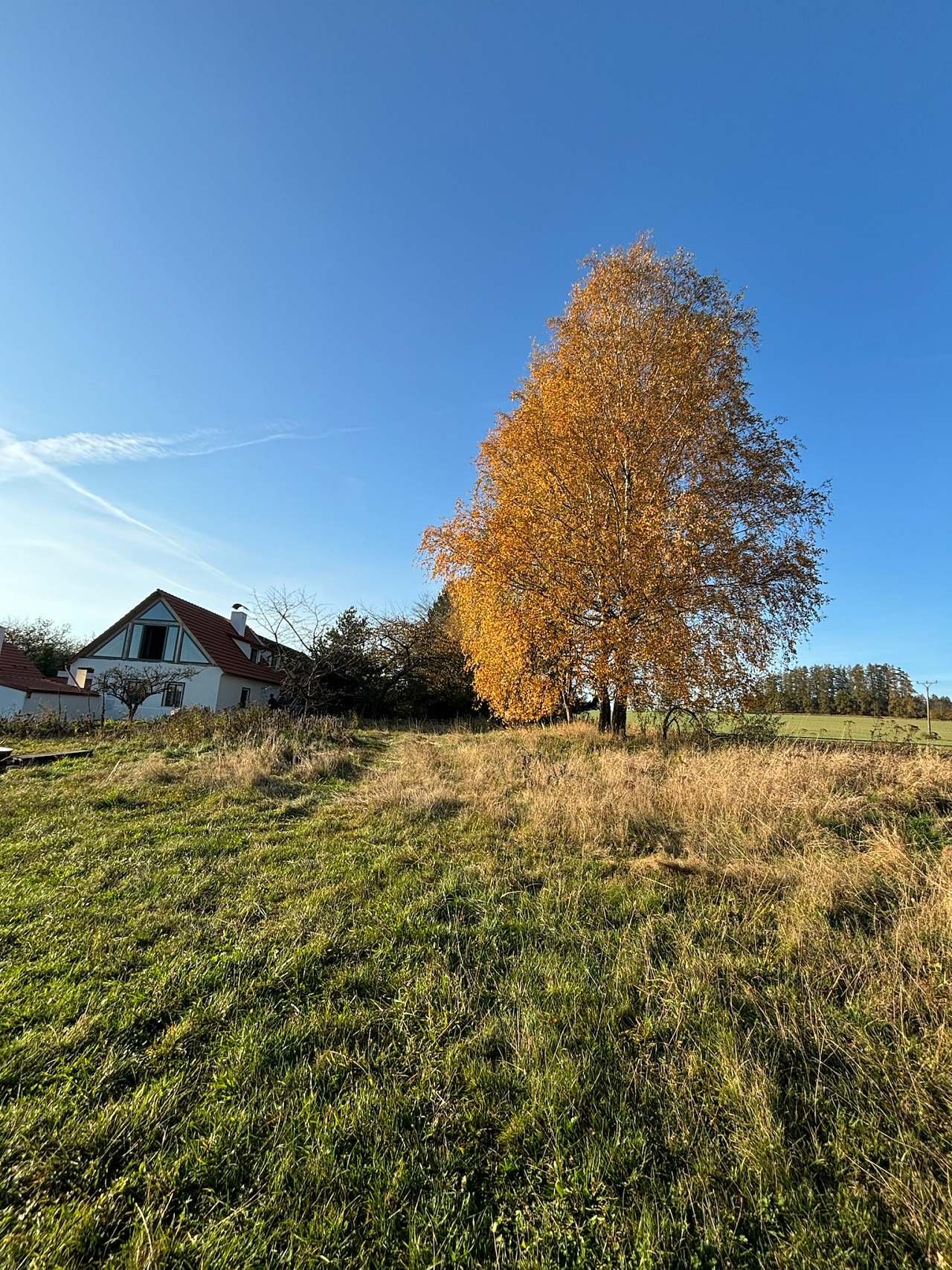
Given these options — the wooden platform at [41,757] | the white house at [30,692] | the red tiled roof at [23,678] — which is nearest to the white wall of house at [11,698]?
the white house at [30,692]

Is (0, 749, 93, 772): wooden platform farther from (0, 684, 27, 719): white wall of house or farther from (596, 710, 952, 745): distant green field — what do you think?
(0, 684, 27, 719): white wall of house

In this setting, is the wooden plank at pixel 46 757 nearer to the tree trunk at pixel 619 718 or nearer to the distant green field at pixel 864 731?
the tree trunk at pixel 619 718

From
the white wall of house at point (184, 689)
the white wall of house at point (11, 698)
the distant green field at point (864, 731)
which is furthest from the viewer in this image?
the white wall of house at point (184, 689)

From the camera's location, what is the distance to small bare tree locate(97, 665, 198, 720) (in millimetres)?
21328

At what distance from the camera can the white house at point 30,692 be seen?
82.4 ft

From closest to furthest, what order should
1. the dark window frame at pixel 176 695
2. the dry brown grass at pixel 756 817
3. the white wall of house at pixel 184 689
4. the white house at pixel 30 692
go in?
the dry brown grass at pixel 756 817
the white house at pixel 30 692
the dark window frame at pixel 176 695
the white wall of house at pixel 184 689

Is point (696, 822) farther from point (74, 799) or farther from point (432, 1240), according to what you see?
point (74, 799)

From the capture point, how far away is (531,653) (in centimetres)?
1180

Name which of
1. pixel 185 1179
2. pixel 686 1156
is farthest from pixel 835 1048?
pixel 185 1179

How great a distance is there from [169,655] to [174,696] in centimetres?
226

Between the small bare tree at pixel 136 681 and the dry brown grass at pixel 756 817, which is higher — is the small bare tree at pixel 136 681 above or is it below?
above

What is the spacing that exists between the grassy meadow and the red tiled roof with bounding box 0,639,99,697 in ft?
87.8

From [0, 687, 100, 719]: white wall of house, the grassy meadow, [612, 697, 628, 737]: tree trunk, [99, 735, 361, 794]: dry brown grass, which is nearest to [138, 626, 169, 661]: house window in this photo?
[0, 687, 100, 719]: white wall of house

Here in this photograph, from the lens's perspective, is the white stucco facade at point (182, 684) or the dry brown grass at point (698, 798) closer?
the dry brown grass at point (698, 798)
